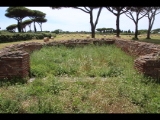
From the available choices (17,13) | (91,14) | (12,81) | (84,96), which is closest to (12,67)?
(12,81)

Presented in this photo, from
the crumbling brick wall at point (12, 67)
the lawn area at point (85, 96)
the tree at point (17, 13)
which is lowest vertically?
the lawn area at point (85, 96)

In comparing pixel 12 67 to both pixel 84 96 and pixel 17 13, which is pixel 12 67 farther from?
pixel 17 13

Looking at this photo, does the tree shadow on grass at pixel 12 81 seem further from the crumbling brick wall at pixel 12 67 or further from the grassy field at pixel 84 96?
the crumbling brick wall at pixel 12 67

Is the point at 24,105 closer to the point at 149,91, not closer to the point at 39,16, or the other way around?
the point at 149,91

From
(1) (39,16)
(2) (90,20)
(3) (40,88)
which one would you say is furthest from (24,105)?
(1) (39,16)

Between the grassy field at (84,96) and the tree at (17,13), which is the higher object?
the tree at (17,13)

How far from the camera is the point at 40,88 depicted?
546 cm

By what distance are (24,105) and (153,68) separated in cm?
390

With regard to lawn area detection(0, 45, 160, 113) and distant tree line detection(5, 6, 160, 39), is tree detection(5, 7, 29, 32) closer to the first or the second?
distant tree line detection(5, 6, 160, 39)

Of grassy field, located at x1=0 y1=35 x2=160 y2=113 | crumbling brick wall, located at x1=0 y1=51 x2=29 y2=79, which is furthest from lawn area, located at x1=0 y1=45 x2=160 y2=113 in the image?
crumbling brick wall, located at x1=0 y1=51 x2=29 y2=79

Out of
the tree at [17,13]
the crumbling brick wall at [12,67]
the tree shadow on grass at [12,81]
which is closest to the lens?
the tree shadow on grass at [12,81]

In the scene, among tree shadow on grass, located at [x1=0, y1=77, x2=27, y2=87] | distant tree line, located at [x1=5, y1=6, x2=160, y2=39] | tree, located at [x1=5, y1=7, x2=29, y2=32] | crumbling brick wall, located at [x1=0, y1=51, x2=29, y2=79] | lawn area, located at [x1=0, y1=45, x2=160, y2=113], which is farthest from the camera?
tree, located at [x1=5, y1=7, x2=29, y2=32]

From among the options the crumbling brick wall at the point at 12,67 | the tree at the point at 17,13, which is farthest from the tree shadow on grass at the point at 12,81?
the tree at the point at 17,13

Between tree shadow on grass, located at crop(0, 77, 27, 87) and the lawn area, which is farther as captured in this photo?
tree shadow on grass, located at crop(0, 77, 27, 87)
